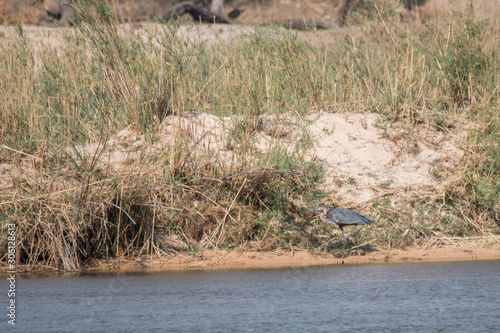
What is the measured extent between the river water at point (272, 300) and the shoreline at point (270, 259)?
27 centimetres

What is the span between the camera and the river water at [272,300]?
11.8 feet

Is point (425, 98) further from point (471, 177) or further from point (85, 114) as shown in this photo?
point (85, 114)

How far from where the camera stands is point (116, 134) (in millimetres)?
7129

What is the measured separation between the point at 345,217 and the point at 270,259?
2.65 ft

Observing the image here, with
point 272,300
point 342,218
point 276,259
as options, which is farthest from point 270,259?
point 272,300

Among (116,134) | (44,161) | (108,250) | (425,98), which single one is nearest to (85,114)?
(116,134)

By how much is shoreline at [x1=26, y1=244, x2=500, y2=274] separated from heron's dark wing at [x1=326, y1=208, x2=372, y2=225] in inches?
14.0

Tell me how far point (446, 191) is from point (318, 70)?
270 centimetres

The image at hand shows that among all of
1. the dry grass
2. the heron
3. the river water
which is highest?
the dry grass

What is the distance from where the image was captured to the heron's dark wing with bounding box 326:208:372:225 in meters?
5.52

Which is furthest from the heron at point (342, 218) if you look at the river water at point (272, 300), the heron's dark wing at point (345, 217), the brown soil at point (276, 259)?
the river water at point (272, 300)

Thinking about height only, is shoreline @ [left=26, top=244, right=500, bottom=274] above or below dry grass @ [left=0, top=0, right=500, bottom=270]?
below

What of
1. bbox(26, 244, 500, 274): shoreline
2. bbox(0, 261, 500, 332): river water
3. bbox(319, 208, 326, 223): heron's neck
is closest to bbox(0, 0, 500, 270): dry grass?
bbox(26, 244, 500, 274): shoreline

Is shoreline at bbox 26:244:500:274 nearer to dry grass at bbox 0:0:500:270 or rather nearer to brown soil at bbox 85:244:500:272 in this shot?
brown soil at bbox 85:244:500:272
